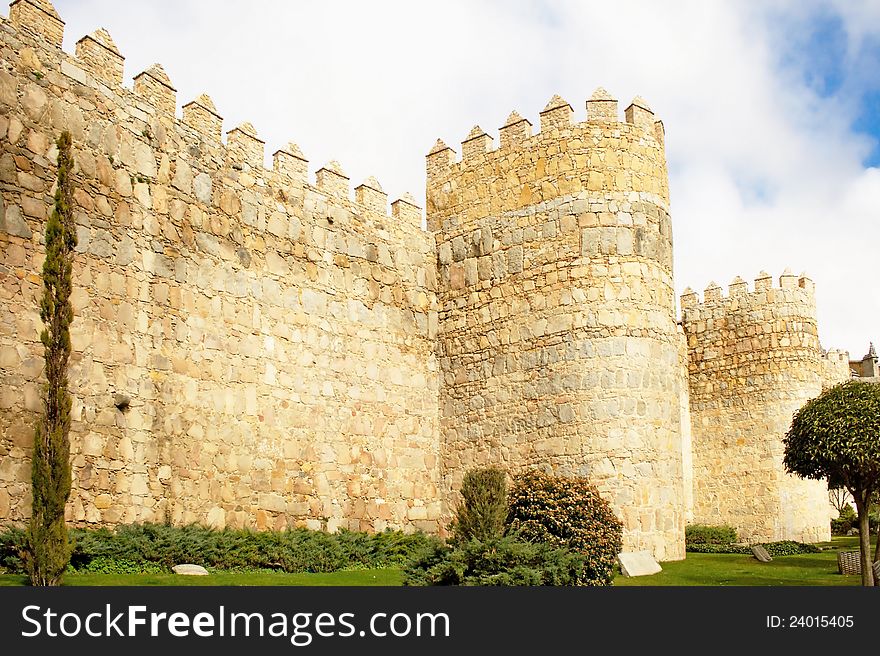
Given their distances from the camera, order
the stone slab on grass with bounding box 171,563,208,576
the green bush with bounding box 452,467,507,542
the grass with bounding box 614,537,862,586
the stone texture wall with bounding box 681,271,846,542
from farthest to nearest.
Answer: the stone texture wall with bounding box 681,271,846,542 → the grass with bounding box 614,537,862,586 → the green bush with bounding box 452,467,507,542 → the stone slab on grass with bounding box 171,563,208,576

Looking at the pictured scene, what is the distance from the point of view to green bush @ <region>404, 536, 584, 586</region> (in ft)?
40.1

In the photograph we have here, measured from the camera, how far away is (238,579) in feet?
43.7

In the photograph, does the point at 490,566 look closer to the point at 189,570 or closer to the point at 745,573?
the point at 189,570

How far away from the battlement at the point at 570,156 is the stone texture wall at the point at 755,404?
10347 millimetres

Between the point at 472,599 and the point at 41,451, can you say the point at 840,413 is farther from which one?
the point at 41,451

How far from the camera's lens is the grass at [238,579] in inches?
470

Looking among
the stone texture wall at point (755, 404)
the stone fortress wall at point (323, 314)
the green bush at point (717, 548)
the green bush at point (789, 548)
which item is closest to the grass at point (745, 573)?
the stone fortress wall at point (323, 314)

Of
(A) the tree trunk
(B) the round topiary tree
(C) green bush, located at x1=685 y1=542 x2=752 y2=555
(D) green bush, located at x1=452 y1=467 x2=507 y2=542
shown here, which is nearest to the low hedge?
(C) green bush, located at x1=685 y1=542 x2=752 y2=555

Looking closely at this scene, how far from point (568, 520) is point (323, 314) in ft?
20.6

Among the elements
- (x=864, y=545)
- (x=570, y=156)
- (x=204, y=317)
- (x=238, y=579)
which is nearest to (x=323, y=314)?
(x=204, y=317)

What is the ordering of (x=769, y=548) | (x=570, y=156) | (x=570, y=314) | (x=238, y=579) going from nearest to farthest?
(x=238, y=579), (x=570, y=314), (x=570, y=156), (x=769, y=548)

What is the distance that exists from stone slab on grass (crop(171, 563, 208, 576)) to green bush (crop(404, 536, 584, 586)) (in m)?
2.78

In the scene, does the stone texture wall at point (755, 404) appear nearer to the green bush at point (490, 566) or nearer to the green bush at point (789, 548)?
the green bush at point (789, 548)

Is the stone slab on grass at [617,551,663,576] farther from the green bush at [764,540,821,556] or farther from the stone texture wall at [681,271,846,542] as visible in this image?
the stone texture wall at [681,271,846,542]
